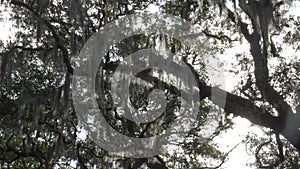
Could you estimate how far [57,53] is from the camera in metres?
6.75

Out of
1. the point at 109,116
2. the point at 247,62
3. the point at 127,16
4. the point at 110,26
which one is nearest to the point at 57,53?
the point at 110,26

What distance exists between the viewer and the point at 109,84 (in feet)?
24.1

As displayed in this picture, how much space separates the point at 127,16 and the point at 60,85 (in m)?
1.71

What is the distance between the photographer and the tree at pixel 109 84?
21.2 ft

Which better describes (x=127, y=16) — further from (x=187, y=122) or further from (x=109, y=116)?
(x=187, y=122)

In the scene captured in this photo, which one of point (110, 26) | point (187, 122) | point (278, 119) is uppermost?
point (110, 26)

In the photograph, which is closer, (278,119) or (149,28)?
(278,119)

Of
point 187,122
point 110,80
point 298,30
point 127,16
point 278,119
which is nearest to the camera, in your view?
point 278,119

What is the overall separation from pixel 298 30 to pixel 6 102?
241 inches

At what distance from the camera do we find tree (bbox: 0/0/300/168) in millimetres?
6473

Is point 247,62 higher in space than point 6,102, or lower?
higher

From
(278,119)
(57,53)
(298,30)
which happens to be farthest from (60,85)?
(298,30)

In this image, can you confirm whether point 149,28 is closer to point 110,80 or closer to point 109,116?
point 110,80

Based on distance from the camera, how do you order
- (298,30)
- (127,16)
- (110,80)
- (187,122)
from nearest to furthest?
(110,80) < (127,16) < (298,30) < (187,122)
